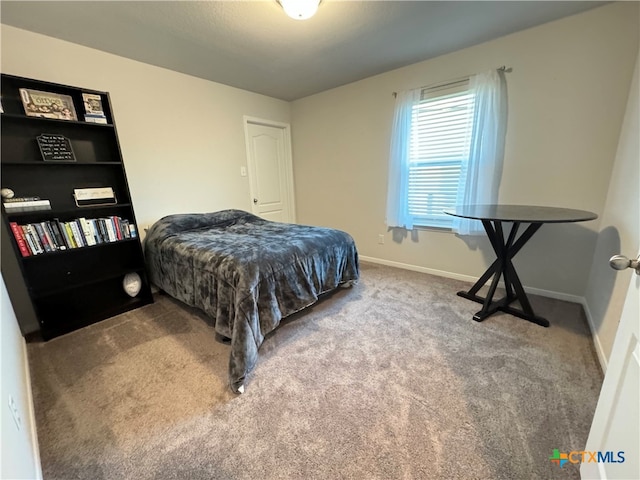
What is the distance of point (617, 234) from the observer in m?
1.78

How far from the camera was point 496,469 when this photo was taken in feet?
3.44

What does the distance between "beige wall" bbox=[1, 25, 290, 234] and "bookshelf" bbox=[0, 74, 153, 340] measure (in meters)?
0.26

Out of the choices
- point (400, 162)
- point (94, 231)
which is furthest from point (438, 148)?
point (94, 231)

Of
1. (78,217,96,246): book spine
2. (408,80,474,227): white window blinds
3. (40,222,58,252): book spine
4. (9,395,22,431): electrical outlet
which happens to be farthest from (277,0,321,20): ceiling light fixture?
(9,395,22,431): electrical outlet

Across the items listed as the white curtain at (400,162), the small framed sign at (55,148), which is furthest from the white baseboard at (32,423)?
the white curtain at (400,162)

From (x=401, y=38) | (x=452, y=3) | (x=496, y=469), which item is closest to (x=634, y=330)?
(x=496, y=469)

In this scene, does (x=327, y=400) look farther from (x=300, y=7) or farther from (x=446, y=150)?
(x=446, y=150)

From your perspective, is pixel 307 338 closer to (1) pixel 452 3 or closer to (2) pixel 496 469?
(2) pixel 496 469

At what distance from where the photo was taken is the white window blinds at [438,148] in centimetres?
261

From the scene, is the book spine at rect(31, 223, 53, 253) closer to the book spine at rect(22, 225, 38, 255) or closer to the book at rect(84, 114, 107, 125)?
the book spine at rect(22, 225, 38, 255)

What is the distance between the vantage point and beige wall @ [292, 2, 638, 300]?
1966 mm

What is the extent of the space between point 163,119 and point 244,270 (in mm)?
2192

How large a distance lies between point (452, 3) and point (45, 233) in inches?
132

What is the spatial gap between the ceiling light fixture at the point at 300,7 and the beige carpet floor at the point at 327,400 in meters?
2.21
